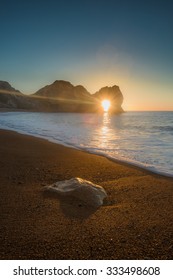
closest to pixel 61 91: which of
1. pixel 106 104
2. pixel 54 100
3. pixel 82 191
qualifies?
pixel 54 100

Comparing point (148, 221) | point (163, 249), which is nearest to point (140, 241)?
point (163, 249)

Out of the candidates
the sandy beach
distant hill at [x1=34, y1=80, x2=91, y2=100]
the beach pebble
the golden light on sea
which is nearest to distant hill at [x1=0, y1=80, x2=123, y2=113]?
distant hill at [x1=34, y1=80, x2=91, y2=100]

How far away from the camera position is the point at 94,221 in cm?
344

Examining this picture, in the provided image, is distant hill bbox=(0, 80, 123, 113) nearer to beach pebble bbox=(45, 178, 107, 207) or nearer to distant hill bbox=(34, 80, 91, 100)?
distant hill bbox=(34, 80, 91, 100)

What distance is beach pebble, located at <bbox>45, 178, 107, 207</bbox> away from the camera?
13.3 feet

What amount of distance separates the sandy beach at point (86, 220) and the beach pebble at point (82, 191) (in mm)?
135

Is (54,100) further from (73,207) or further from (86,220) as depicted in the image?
(86,220)

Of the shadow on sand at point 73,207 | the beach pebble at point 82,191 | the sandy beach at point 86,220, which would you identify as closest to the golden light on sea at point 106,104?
the sandy beach at point 86,220

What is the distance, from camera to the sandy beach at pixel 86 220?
275cm

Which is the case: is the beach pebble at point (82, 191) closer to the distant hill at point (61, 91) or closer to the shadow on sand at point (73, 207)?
the shadow on sand at point (73, 207)

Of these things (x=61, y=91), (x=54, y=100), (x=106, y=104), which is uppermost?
(x=61, y=91)

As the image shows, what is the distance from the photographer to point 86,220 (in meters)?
3.47

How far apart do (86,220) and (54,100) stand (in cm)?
15325
